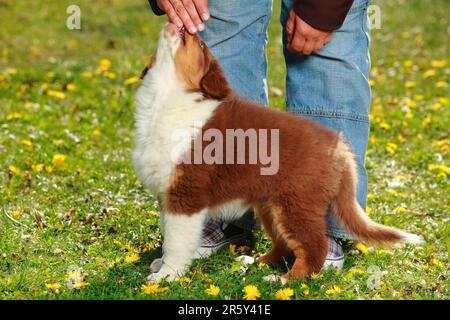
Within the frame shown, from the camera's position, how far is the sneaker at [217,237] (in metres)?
3.74

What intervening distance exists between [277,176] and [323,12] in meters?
0.87

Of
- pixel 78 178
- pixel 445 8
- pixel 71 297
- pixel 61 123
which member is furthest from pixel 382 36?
pixel 71 297

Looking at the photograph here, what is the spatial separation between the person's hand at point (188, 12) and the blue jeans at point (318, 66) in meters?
0.13

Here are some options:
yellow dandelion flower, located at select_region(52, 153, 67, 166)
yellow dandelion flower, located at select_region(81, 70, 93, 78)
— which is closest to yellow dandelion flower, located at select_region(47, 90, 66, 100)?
yellow dandelion flower, located at select_region(81, 70, 93, 78)

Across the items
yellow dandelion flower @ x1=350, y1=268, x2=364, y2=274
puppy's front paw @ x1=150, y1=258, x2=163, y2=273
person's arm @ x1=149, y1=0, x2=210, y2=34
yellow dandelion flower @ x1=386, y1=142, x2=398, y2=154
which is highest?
person's arm @ x1=149, y1=0, x2=210, y2=34

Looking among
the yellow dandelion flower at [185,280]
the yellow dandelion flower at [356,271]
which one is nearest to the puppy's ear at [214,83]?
the yellow dandelion flower at [185,280]

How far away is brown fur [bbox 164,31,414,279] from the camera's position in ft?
10.4

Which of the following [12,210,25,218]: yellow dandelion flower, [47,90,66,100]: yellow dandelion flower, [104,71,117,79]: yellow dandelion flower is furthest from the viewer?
[104,71,117,79]: yellow dandelion flower

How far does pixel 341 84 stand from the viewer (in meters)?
3.62

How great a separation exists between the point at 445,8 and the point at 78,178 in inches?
304

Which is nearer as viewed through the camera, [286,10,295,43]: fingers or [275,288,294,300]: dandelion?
[275,288,294,300]: dandelion

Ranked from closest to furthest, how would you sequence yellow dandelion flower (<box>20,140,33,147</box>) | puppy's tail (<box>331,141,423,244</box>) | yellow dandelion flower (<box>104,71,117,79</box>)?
puppy's tail (<box>331,141,423,244</box>) < yellow dandelion flower (<box>20,140,33,147</box>) < yellow dandelion flower (<box>104,71,117,79</box>)

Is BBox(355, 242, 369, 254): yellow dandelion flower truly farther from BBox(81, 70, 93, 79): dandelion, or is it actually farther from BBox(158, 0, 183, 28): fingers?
BBox(81, 70, 93, 79): dandelion

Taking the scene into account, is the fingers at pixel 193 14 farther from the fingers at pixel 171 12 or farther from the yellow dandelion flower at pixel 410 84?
the yellow dandelion flower at pixel 410 84
